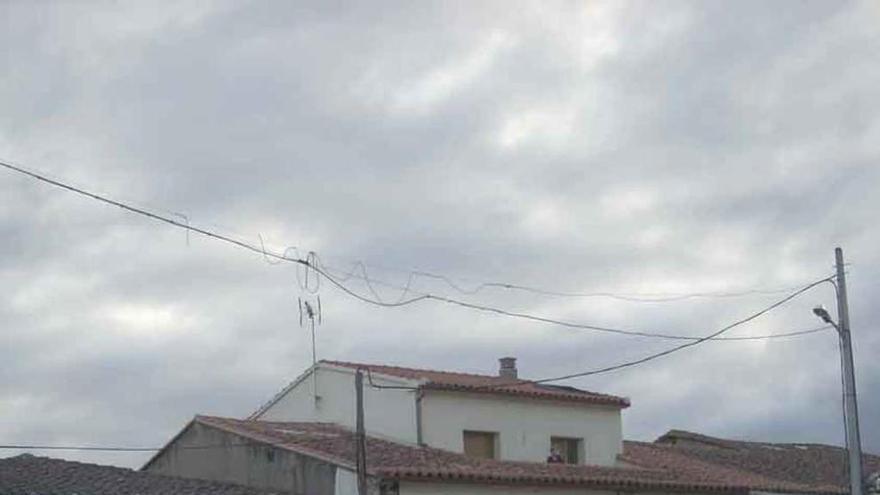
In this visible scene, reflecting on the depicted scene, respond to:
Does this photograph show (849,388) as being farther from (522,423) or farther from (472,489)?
(522,423)

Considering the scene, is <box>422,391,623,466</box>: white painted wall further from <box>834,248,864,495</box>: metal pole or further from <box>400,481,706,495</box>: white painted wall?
<box>834,248,864,495</box>: metal pole

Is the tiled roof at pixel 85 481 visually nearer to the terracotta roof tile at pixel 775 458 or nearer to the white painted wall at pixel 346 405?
the white painted wall at pixel 346 405

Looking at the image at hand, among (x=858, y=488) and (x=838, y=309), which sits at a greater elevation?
(x=838, y=309)

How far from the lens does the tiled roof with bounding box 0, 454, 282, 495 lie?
80.6ft

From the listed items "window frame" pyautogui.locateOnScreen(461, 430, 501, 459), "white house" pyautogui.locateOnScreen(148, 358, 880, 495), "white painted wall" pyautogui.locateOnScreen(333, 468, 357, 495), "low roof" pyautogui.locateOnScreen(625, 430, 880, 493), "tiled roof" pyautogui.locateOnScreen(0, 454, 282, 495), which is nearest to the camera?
"tiled roof" pyautogui.locateOnScreen(0, 454, 282, 495)

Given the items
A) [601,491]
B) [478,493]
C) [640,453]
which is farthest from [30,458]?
[640,453]

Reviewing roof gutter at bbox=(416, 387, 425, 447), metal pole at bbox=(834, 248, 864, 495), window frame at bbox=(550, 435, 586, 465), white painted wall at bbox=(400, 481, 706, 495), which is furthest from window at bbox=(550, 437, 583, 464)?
metal pole at bbox=(834, 248, 864, 495)

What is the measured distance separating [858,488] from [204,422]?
1316cm

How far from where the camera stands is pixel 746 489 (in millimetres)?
32500

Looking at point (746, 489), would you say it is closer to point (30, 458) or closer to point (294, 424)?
point (294, 424)

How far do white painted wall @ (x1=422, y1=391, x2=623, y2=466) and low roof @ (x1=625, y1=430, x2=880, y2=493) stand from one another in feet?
3.08

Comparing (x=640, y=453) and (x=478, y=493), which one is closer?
(x=478, y=493)

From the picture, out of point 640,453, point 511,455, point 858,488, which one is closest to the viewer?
point 858,488

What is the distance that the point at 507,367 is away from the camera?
3712 cm
